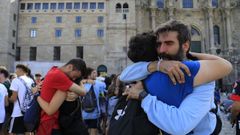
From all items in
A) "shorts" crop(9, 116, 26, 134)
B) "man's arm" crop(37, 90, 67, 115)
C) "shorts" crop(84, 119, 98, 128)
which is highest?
"man's arm" crop(37, 90, 67, 115)

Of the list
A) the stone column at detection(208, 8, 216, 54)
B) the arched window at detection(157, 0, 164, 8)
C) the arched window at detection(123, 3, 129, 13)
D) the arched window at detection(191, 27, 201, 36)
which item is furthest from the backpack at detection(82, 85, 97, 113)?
the arched window at detection(157, 0, 164, 8)

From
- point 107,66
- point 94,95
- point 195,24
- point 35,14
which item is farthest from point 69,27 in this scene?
point 94,95

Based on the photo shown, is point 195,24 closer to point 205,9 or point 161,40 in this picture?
point 205,9

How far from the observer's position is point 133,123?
2.00 metres

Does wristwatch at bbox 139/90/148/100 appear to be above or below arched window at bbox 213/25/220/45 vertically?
below

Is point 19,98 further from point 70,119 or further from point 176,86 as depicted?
point 176,86

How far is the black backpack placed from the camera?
1.99 m

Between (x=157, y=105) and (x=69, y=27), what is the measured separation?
134 feet

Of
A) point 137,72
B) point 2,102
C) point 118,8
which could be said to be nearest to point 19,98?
point 2,102

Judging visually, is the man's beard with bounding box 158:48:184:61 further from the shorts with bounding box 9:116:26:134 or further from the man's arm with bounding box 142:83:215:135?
the shorts with bounding box 9:116:26:134

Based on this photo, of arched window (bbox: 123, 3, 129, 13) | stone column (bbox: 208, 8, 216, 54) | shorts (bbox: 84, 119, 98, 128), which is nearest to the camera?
shorts (bbox: 84, 119, 98, 128)

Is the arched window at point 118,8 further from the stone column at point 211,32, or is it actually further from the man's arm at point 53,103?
the man's arm at point 53,103

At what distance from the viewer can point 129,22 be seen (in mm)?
40938

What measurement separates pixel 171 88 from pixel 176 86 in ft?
0.13
